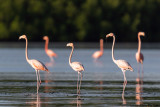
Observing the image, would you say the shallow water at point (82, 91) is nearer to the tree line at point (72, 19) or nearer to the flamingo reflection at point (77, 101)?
the flamingo reflection at point (77, 101)

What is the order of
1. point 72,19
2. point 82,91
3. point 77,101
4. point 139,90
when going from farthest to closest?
point 72,19 < point 139,90 < point 82,91 < point 77,101

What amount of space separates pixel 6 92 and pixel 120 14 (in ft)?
158

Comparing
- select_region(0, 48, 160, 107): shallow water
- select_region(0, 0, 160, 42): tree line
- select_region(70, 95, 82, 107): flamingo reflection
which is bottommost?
select_region(70, 95, 82, 107): flamingo reflection

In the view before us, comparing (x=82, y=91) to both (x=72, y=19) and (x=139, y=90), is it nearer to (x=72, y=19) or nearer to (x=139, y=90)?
(x=139, y=90)

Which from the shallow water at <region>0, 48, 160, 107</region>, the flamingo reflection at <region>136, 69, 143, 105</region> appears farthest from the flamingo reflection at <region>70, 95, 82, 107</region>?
the flamingo reflection at <region>136, 69, 143, 105</region>

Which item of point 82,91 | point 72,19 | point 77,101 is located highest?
point 72,19

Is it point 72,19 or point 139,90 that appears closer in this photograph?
point 139,90

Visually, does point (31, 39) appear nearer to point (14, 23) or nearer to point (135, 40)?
point (14, 23)

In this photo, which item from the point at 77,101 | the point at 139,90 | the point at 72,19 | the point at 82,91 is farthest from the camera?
the point at 72,19

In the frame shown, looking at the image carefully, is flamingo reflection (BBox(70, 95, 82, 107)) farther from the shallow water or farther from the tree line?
the tree line

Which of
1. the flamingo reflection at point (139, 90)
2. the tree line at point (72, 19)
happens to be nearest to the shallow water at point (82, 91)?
the flamingo reflection at point (139, 90)

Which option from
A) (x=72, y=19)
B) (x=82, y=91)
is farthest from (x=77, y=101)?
(x=72, y=19)

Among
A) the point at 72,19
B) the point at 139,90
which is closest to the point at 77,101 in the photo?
the point at 139,90

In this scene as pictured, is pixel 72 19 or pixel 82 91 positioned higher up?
pixel 72 19
